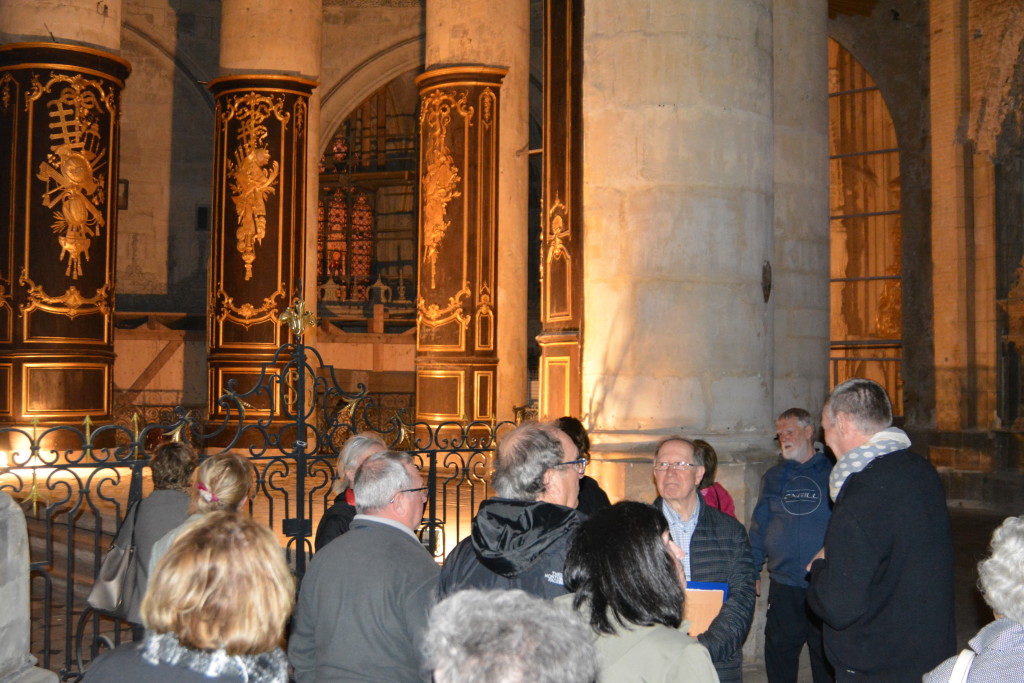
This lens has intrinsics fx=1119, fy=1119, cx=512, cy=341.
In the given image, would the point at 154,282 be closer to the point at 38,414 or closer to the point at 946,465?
the point at 38,414

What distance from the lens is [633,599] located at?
2.48 m

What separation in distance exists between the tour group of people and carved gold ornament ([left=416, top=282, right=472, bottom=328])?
9233 millimetres

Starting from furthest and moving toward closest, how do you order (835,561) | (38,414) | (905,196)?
(905,196), (38,414), (835,561)

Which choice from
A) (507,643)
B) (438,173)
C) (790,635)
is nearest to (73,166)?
(438,173)

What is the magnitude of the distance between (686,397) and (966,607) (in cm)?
340

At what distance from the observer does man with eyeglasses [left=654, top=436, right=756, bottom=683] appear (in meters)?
3.68

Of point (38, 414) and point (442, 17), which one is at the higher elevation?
point (442, 17)

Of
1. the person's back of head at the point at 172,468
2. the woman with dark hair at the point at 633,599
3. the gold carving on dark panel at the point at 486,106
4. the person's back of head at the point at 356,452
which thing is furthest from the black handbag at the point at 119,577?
the gold carving on dark panel at the point at 486,106

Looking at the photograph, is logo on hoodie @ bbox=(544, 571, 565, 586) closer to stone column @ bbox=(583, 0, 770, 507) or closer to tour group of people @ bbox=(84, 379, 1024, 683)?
tour group of people @ bbox=(84, 379, 1024, 683)

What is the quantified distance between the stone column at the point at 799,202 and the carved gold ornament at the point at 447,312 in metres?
6.76

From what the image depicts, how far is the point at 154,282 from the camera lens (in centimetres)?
1981

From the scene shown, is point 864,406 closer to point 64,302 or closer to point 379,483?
point 379,483

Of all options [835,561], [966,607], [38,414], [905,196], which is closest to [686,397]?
[835,561]

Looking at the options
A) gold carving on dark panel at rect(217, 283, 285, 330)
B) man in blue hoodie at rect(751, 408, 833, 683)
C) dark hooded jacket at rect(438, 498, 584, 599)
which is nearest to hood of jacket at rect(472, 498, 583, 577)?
dark hooded jacket at rect(438, 498, 584, 599)
